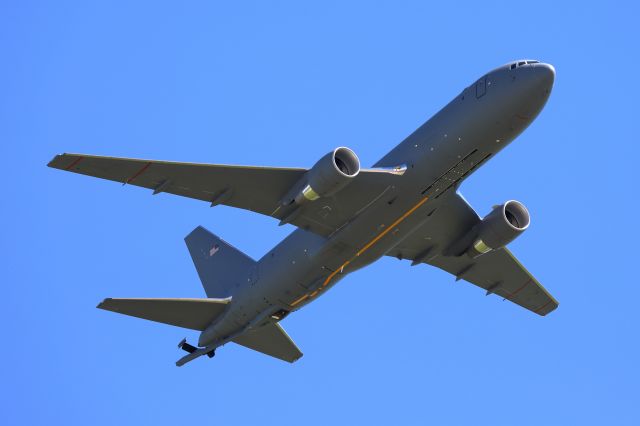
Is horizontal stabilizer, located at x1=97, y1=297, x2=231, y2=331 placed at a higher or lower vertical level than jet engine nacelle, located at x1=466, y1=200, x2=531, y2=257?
lower

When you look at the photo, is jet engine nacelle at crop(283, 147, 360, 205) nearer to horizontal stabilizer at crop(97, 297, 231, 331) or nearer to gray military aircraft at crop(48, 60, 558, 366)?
gray military aircraft at crop(48, 60, 558, 366)

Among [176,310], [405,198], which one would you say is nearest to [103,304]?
[176,310]

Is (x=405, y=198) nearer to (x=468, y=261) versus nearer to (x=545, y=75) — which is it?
(x=545, y=75)

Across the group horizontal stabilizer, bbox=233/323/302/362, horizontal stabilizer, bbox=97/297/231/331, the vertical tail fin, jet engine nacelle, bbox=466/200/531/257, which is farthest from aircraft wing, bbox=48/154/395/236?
horizontal stabilizer, bbox=233/323/302/362

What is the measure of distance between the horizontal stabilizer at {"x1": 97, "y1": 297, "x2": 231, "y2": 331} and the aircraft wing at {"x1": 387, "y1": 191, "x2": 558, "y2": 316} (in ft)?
27.5

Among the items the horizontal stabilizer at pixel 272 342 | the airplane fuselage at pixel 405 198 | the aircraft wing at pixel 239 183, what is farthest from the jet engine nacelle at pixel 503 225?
the horizontal stabilizer at pixel 272 342

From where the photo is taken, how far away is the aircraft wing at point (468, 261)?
48.3m

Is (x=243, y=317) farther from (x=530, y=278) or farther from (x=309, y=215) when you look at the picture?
(x=530, y=278)

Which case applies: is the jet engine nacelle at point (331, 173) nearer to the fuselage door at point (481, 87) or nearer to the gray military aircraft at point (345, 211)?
the gray military aircraft at point (345, 211)

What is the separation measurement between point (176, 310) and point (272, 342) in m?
5.22

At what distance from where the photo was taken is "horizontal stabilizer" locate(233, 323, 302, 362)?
168 feet

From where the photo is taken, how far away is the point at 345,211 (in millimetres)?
44000

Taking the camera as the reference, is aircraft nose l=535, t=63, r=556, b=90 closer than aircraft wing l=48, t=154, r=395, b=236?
Yes

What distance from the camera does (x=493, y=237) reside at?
47531mm
